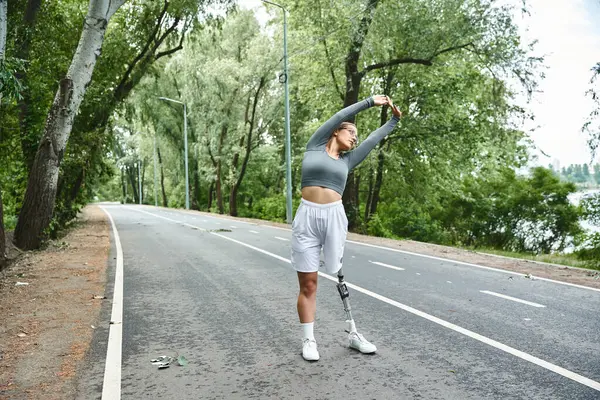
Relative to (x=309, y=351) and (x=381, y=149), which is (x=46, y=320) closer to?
(x=309, y=351)

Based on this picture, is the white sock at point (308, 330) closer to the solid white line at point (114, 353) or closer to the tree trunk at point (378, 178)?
the solid white line at point (114, 353)

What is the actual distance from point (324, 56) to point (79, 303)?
20074 millimetres

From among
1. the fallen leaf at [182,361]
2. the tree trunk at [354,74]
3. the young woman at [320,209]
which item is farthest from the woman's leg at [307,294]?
the tree trunk at [354,74]

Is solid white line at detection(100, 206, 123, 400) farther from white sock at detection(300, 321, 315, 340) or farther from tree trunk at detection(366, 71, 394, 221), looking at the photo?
tree trunk at detection(366, 71, 394, 221)

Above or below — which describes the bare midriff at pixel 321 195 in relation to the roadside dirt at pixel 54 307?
above

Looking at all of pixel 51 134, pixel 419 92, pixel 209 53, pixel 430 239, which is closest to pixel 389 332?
pixel 51 134

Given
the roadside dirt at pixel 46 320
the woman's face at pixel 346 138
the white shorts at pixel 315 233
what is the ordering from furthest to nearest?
the woman's face at pixel 346 138 < the white shorts at pixel 315 233 < the roadside dirt at pixel 46 320

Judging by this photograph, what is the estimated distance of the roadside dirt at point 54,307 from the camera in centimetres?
428

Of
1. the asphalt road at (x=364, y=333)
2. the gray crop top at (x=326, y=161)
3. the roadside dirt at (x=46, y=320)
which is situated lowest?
the roadside dirt at (x=46, y=320)

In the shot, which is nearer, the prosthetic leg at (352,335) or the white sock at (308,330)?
the white sock at (308,330)

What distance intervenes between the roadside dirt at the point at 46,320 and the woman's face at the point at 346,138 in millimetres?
2821

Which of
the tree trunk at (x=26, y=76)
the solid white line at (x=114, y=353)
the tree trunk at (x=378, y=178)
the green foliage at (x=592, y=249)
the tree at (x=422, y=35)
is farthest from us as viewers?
the tree trunk at (x=378, y=178)

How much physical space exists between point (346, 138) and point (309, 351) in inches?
71.8

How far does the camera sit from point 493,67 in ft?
66.7
